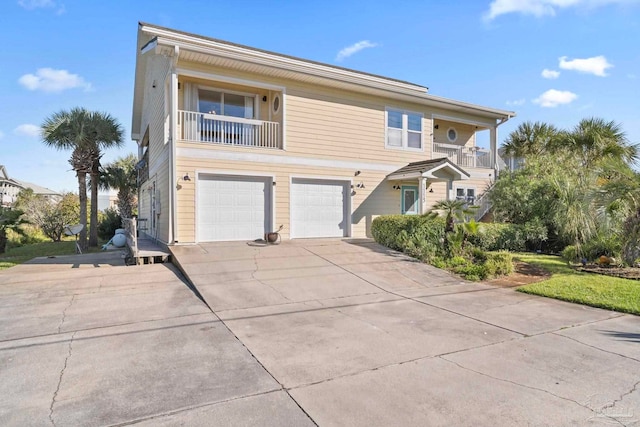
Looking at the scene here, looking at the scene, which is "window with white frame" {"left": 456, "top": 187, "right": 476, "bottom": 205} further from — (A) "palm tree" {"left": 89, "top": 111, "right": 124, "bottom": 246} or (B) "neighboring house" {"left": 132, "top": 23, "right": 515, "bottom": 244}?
(A) "palm tree" {"left": 89, "top": 111, "right": 124, "bottom": 246}

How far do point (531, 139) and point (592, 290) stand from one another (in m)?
14.5

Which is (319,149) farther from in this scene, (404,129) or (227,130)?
(404,129)

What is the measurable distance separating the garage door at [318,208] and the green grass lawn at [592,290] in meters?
7.23

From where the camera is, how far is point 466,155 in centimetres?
1811

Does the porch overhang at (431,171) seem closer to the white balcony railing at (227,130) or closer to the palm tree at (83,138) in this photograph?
the white balcony railing at (227,130)

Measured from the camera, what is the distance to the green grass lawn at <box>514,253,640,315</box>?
22.1ft

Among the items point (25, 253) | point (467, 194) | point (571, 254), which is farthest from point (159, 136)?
point (571, 254)

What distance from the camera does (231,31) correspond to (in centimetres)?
1520

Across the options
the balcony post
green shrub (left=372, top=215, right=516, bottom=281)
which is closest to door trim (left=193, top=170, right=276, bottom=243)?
green shrub (left=372, top=215, right=516, bottom=281)

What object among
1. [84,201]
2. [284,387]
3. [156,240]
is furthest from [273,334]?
[84,201]

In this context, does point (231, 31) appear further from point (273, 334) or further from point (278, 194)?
point (273, 334)

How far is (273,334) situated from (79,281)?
18.9 ft

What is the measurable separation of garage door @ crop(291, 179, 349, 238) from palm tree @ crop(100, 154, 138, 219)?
12.7m

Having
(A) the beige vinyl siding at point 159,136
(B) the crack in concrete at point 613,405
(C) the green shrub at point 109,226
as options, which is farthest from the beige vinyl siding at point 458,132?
(C) the green shrub at point 109,226
